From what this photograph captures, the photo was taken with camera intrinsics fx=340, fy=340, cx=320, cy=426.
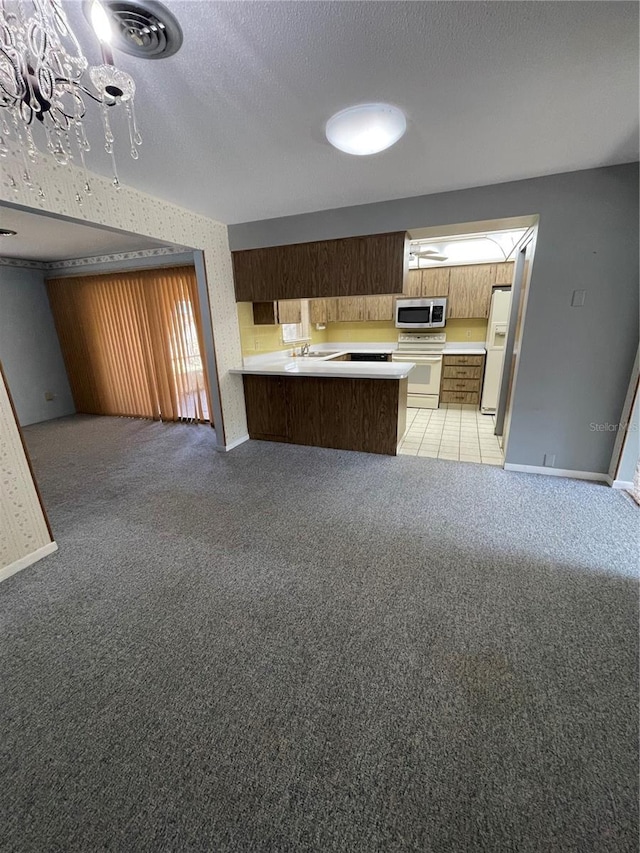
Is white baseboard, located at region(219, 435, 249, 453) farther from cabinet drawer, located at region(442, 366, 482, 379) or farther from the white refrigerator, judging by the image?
the white refrigerator

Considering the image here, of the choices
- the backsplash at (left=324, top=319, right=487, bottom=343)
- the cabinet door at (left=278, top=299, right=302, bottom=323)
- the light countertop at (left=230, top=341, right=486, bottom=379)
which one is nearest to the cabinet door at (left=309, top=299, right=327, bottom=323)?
the backsplash at (left=324, top=319, right=487, bottom=343)

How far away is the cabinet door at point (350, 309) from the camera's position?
19.5 feet

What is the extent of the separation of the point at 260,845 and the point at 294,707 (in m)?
0.38

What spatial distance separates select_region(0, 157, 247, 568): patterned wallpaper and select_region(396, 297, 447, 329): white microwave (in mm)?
2976

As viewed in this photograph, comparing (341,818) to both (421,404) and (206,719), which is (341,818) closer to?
(206,719)

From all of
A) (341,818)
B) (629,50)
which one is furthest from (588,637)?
(629,50)

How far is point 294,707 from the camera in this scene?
1338mm

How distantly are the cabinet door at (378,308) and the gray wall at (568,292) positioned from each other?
2647 mm

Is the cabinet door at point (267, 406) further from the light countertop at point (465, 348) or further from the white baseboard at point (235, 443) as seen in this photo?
the light countertop at point (465, 348)

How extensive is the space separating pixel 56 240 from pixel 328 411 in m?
3.73

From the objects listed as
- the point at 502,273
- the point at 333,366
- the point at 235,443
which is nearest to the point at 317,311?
the point at 333,366

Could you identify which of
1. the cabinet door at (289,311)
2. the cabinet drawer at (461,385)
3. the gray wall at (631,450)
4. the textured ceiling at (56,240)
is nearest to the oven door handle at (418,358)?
the cabinet drawer at (461,385)

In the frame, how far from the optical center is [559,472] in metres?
3.16

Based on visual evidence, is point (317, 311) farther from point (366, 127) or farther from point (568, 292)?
point (366, 127)
